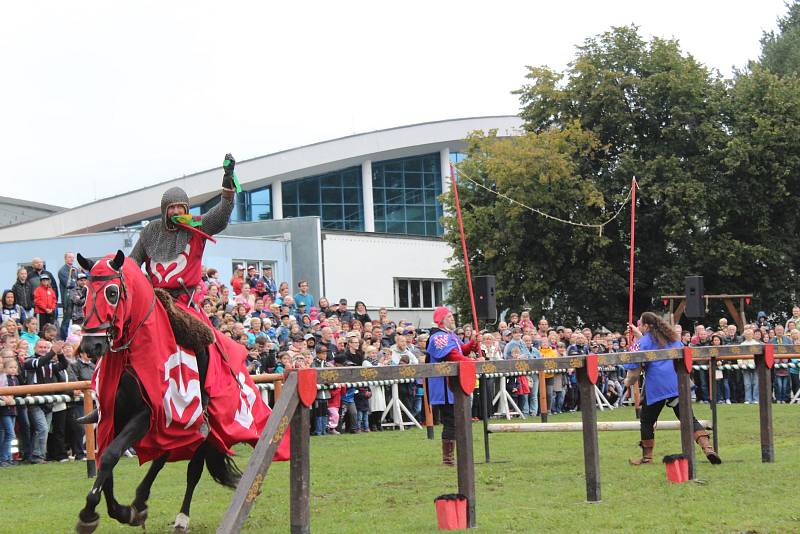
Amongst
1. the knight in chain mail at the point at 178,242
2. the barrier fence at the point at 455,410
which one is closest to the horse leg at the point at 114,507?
the knight in chain mail at the point at 178,242

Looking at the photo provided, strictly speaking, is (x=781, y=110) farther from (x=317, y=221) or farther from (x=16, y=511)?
(x=16, y=511)

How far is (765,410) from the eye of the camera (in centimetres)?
1304

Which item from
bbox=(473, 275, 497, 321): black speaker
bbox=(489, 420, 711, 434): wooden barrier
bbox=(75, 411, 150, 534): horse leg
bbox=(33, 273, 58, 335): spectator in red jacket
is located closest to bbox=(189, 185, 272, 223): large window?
bbox=(33, 273, 58, 335): spectator in red jacket

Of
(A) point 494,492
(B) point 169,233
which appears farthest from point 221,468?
(A) point 494,492

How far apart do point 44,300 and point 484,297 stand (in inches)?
353

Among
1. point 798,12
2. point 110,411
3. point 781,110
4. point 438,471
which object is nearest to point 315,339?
point 438,471

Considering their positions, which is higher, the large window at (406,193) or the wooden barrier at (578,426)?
the large window at (406,193)

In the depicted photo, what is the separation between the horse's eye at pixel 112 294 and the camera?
25.5 feet

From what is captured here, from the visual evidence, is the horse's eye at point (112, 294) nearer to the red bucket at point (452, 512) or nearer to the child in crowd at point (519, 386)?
the red bucket at point (452, 512)

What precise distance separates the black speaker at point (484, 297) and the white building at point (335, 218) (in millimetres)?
18392

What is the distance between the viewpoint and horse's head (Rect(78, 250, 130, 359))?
24.8ft

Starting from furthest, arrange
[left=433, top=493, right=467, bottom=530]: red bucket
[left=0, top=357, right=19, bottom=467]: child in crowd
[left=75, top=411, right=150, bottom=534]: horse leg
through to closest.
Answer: [left=0, top=357, right=19, bottom=467]: child in crowd, [left=433, top=493, right=467, bottom=530]: red bucket, [left=75, top=411, right=150, bottom=534]: horse leg

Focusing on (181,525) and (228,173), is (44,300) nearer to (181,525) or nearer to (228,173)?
(228,173)

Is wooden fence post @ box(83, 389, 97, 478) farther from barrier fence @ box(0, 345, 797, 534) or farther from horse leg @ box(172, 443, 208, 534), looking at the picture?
barrier fence @ box(0, 345, 797, 534)
